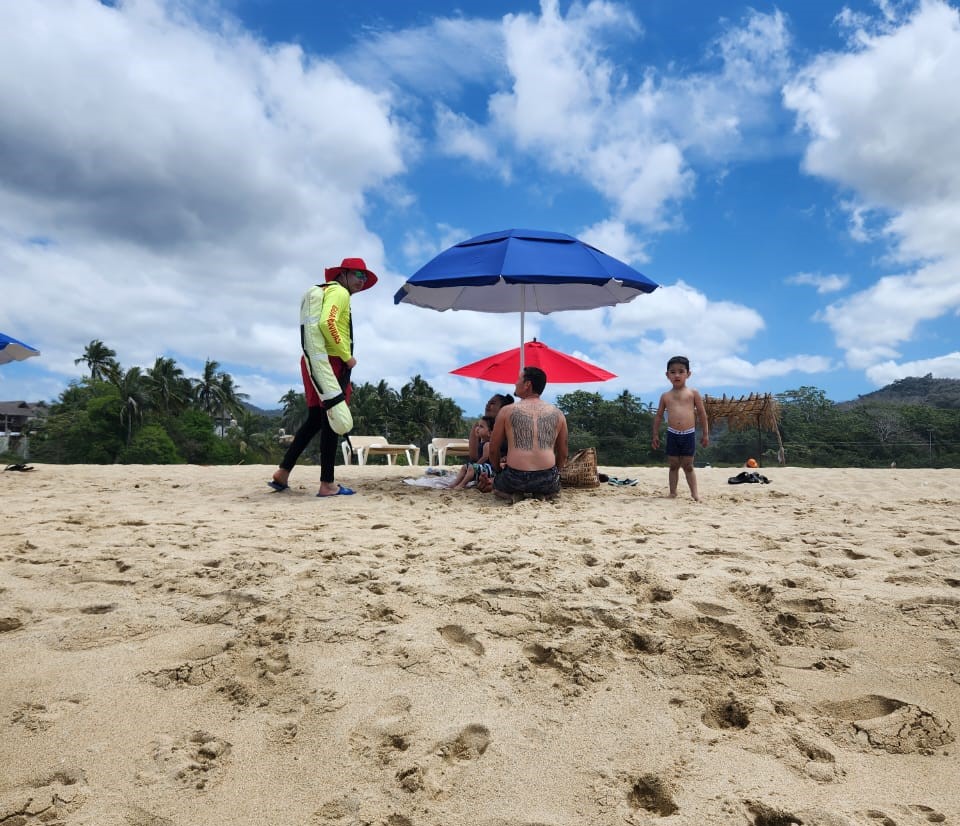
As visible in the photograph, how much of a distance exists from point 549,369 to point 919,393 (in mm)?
57351

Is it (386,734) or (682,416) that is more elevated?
(682,416)

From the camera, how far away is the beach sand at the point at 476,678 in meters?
1.46

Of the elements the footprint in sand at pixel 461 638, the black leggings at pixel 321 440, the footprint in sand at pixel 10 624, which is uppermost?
the black leggings at pixel 321 440

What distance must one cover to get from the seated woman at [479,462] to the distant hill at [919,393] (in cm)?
4819

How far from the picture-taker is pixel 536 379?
537 centimetres

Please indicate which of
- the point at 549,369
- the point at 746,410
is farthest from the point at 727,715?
the point at 746,410

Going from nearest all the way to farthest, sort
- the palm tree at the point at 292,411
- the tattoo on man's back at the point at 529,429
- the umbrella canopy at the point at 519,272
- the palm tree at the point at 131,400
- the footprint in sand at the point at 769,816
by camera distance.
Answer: the footprint in sand at the point at 769,816
the tattoo on man's back at the point at 529,429
the umbrella canopy at the point at 519,272
the palm tree at the point at 131,400
the palm tree at the point at 292,411

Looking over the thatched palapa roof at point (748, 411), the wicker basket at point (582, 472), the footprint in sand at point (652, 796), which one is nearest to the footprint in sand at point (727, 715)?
the footprint in sand at point (652, 796)

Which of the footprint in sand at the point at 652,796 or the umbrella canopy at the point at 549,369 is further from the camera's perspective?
the umbrella canopy at the point at 549,369

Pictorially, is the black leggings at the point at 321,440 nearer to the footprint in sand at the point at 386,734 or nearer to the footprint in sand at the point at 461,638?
the footprint in sand at the point at 461,638

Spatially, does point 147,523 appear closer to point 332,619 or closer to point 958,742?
point 332,619

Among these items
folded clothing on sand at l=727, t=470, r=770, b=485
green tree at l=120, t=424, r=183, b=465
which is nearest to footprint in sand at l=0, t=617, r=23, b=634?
folded clothing on sand at l=727, t=470, r=770, b=485

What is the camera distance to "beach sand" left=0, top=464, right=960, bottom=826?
1.46m

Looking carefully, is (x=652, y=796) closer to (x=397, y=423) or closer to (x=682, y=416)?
(x=682, y=416)
